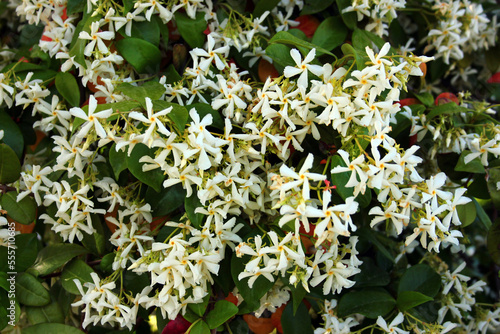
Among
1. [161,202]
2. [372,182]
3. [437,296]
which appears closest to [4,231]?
[161,202]

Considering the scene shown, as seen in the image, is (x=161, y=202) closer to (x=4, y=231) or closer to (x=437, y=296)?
(x=4, y=231)

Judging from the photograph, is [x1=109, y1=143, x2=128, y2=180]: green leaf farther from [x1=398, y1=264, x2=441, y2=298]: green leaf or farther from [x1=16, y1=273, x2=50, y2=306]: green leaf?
[x1=398, y1=264, x2=441, y2=298]: green leaf

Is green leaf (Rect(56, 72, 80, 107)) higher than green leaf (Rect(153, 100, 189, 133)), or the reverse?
green leaf (Rect(153, 100, 189, 133))

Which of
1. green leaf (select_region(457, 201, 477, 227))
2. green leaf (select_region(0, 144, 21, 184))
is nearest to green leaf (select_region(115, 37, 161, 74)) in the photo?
green leaf (select_region(0, 144, 21, 184))

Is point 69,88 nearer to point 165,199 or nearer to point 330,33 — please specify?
→ point 165,199

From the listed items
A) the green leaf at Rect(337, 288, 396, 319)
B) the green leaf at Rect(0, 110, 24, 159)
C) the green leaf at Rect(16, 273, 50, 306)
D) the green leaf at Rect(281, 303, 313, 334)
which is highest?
the green leaf at Rect(0, 110, 24, 159)

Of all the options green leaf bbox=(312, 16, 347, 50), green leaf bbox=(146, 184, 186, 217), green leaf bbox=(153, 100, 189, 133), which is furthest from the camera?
green leaf bbox=(312, 16, 347, 50)
